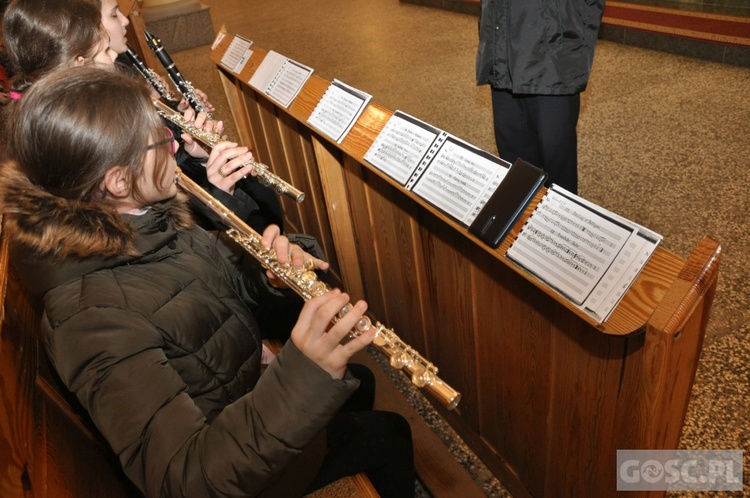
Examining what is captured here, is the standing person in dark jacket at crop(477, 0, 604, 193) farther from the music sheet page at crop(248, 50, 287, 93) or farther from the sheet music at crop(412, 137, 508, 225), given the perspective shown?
the sheet music at crop(412, 137, 508, 225)

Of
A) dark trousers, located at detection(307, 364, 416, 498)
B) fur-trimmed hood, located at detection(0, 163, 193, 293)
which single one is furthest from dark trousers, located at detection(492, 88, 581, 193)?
fur-trimmed hood, located at detection(0, 163, 193, 293)

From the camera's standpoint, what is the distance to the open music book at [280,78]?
2.12 m

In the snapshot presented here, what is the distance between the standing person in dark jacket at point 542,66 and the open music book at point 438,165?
1.03m

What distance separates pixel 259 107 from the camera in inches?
114

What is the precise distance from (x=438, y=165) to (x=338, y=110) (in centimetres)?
61

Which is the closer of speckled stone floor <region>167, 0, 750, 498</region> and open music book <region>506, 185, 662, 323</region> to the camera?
open music book <region>506, 185, 662, 323</region>

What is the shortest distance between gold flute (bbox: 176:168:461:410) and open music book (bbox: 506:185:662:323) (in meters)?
0.29

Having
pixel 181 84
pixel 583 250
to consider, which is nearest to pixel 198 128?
pixel 181 84

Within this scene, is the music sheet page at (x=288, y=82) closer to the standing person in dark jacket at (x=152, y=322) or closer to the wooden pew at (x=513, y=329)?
the wooden pew at (x=513, y=329)

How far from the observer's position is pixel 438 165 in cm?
132

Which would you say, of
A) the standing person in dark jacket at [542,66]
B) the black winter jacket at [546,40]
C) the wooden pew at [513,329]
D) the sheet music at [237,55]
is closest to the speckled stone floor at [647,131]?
the wooden pew at [513,329]

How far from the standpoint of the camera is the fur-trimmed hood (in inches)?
41.9

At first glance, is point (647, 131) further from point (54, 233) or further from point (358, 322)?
point (54, 233)

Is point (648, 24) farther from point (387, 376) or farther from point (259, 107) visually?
point (387, 376)
